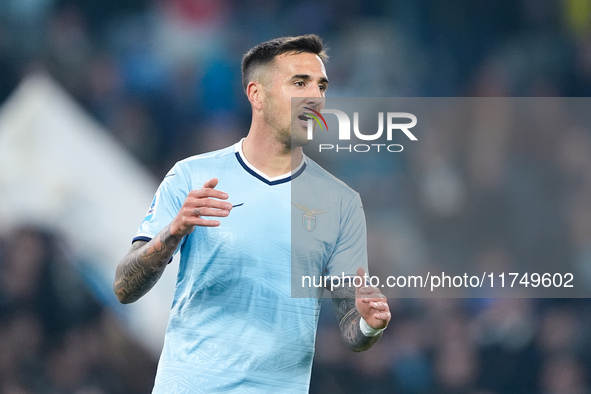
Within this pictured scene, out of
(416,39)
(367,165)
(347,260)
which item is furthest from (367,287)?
(416,39)

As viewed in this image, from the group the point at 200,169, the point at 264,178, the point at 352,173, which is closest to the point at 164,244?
the point at 200,169

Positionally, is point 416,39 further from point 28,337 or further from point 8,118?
point 28,337

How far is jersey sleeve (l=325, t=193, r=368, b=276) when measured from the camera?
3.28 m

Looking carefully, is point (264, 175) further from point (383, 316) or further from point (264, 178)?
point (383, 316)

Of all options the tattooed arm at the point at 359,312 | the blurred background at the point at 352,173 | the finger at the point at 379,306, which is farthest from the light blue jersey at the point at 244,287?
the blurred background at the point at 352,173

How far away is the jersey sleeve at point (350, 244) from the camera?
10.8 feet

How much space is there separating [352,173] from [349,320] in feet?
6.58

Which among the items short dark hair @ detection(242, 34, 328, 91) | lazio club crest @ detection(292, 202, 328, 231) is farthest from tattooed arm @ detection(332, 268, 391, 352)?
short dark hair @ detection(242, 34, 328, 91)

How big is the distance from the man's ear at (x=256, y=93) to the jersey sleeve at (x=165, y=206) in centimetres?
52

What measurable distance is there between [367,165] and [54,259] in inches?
112

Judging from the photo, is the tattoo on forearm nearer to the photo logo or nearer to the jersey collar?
the jersey collar

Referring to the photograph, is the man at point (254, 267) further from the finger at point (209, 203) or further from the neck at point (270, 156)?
the finger at point (209, 203)

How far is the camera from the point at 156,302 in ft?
21.4

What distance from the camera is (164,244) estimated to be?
113 inches
